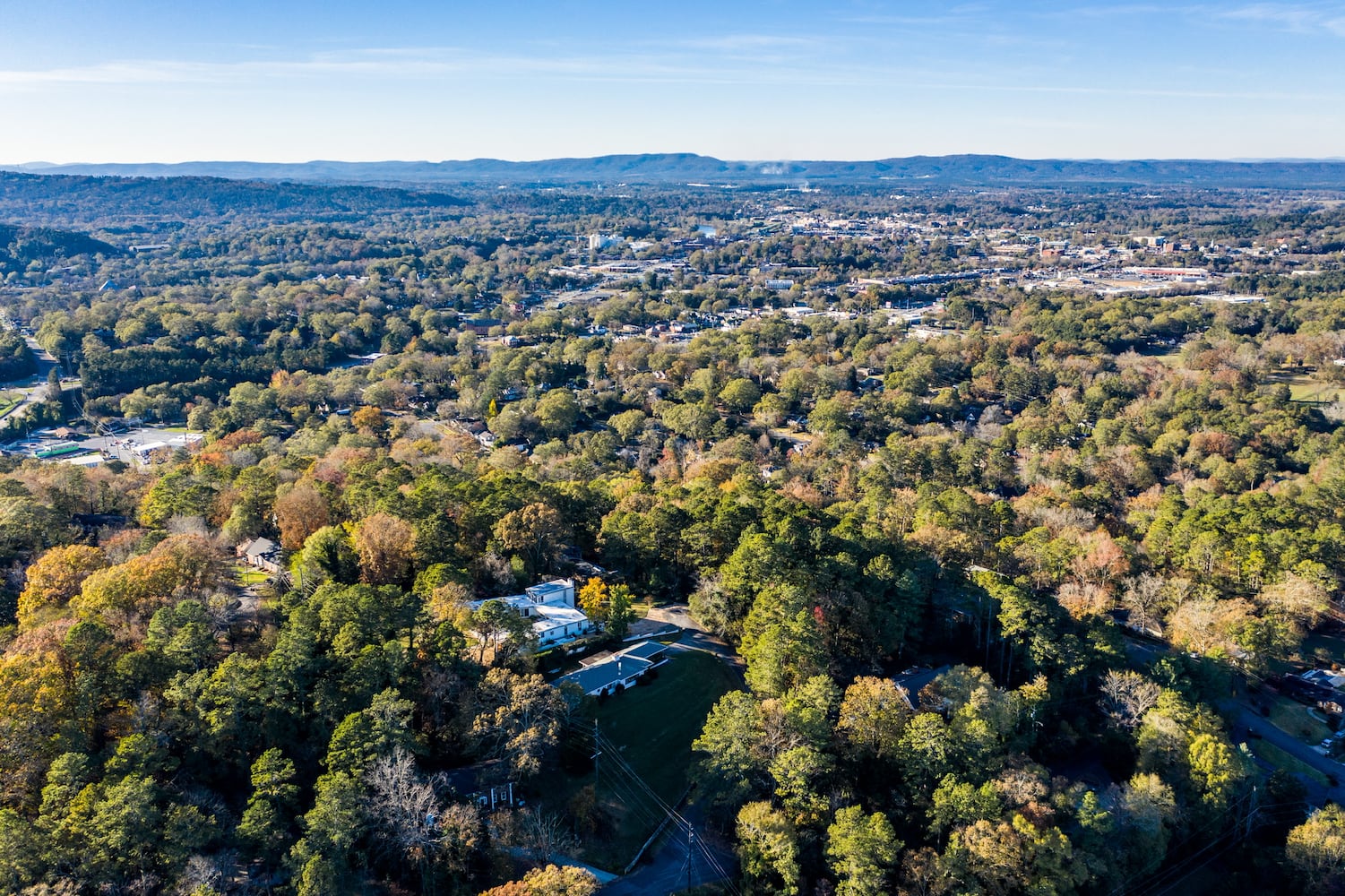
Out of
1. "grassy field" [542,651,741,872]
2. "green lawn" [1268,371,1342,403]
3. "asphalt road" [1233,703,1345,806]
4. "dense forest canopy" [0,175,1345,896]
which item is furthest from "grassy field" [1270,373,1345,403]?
"grassy field" [542,651,741,872]

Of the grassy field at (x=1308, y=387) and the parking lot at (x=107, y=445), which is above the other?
the grassy field at (x=1308, y=387)

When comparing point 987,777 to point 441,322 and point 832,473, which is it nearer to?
point 832,473

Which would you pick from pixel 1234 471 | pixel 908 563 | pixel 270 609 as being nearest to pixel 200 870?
pixel 270 609

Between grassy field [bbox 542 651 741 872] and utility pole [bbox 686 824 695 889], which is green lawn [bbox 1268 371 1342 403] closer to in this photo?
grassy field [bbox 542 651 741 872]

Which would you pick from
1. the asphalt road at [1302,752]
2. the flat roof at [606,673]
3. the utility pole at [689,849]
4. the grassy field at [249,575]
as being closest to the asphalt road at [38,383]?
the grassy field at [249,575]

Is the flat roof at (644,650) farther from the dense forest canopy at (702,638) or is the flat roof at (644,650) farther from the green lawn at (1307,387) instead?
the green lawn at (1307,387)

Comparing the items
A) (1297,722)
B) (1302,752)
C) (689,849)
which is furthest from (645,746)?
(1297,722)

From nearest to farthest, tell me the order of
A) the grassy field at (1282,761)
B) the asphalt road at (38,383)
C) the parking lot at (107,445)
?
the grassy field at (1282,761) → the parking lot at (107,445) → the asphalt road at (38,383)
